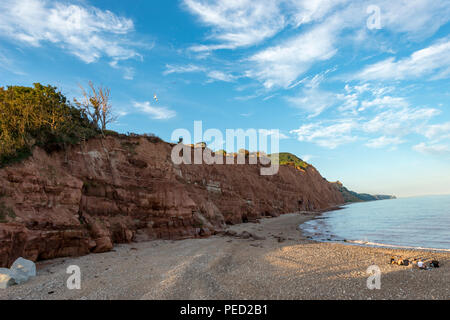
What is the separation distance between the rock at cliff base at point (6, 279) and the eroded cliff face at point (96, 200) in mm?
1398

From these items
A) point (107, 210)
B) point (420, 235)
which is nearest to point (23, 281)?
point (107, 210)

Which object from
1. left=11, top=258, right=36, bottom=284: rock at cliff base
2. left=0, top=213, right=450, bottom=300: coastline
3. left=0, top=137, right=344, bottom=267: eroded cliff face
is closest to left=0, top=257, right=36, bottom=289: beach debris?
left=11, top=258, right=36, bottom=284: rock at cliff base

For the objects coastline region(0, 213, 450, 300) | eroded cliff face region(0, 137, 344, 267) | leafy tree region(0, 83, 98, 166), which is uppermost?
leafy tree region(0, 83, 98, 166)

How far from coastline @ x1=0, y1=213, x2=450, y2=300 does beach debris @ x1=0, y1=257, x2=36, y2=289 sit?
0.86ft

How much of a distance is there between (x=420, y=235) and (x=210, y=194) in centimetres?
1955

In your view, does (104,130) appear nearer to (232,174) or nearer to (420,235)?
(232,174)

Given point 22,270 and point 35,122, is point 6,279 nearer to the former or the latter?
point 22,270

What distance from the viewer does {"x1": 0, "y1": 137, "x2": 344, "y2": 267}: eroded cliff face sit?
9445 mm

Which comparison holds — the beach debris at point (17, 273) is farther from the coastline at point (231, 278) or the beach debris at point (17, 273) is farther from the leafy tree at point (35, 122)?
the leafy tree at point (35, 122)

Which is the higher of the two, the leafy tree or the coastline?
the leafy tree

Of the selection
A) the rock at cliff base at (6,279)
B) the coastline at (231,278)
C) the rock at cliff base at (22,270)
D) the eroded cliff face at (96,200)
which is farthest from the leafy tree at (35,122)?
the coastline at (231,278)

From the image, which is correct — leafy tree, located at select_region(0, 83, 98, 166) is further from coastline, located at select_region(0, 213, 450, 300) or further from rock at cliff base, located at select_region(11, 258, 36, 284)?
coastline, located at select_region(0, 213, 450, 300)

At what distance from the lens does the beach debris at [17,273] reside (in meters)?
6.82
